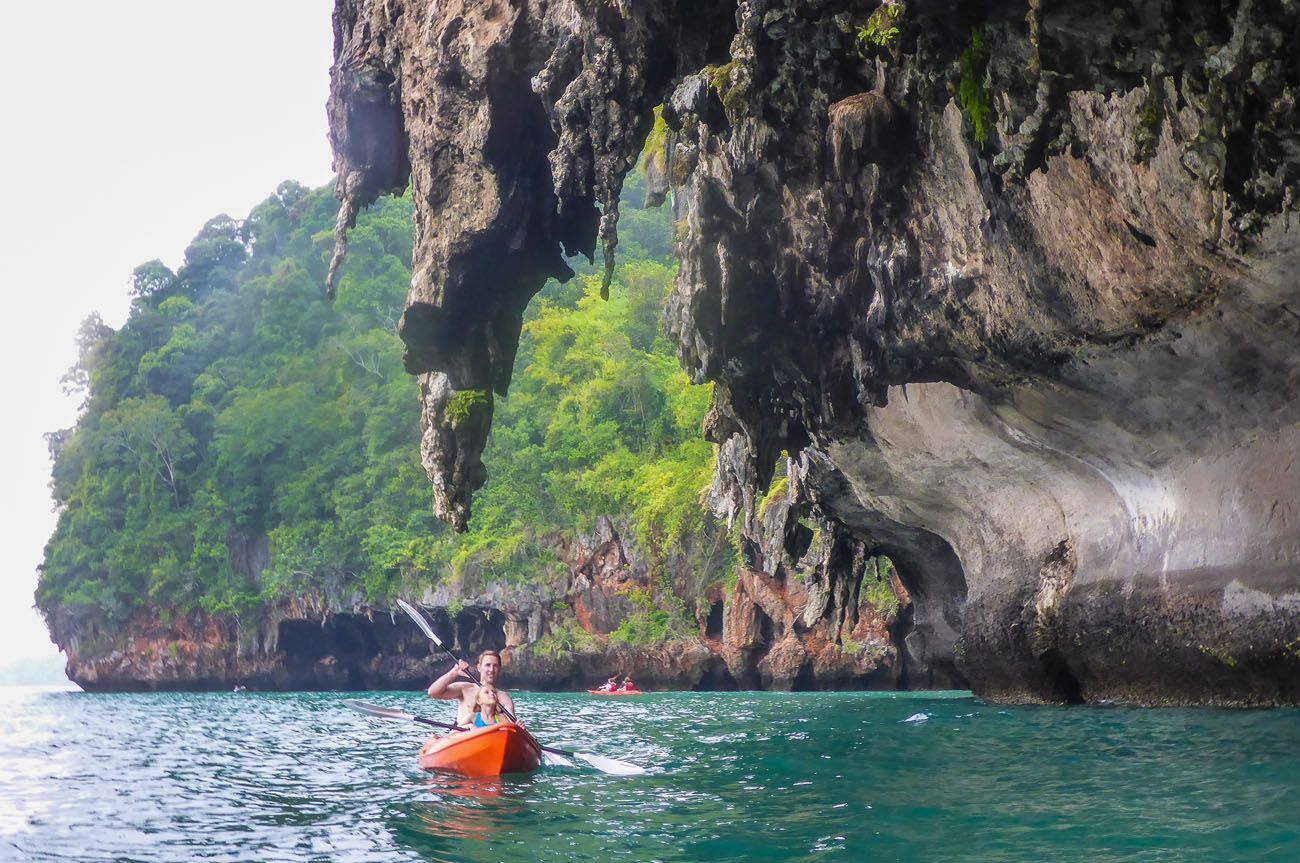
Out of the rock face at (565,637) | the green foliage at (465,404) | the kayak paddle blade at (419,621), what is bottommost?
the rock face at (565,637)

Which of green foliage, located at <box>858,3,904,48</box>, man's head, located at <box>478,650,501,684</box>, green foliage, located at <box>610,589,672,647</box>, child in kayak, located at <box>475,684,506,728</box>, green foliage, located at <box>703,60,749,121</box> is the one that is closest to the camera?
green foliage, located at <box>858,3,904,48</box>

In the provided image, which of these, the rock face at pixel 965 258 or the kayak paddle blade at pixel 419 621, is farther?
the kayak paddle blade at pixel 419 621

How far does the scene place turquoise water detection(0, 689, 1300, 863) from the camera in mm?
6949

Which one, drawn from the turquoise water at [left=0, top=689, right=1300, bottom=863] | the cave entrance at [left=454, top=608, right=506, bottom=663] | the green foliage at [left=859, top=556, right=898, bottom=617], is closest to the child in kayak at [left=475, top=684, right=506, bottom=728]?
the turquoise water at [left=0, top=689, right=1300, bottom=863]

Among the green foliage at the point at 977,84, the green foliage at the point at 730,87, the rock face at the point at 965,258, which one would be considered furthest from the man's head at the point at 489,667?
the green foliage at the point at 977,84

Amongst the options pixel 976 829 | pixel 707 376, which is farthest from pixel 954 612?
pixel 976 829

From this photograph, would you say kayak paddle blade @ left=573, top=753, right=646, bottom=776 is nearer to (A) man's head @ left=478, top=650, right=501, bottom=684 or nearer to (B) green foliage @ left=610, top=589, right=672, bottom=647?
(A) man's head @ left=478, top=650, right=501, bottom=684

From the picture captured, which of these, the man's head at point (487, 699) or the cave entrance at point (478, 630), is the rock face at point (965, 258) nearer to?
the man's head at point (487, 699)

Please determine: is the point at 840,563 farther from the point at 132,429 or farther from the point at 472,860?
the point at 132,429

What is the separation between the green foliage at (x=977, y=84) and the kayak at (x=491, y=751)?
282 inches

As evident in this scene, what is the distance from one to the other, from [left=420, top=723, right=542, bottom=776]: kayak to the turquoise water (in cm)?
23

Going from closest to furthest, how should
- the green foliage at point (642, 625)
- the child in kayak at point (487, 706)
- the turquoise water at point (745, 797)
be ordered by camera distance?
the turquoise water at point (745, 797)
the child in kayak at point (487, 706)
the green foliage at point (642, 625)

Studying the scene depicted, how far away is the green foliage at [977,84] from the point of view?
25.4 feet

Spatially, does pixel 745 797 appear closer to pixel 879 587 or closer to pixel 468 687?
pixel 468 687
